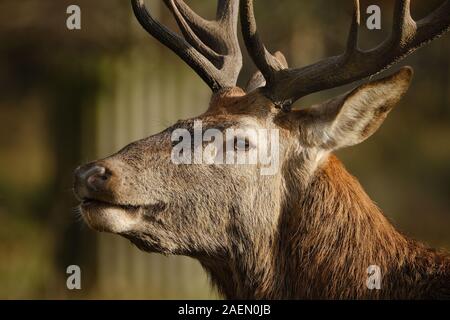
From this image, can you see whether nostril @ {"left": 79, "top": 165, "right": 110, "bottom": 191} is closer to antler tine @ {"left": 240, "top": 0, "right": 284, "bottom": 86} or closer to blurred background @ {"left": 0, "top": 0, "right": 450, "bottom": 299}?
antler tine @ {"left": 240, "top": 0, "right": 284, "bottom": 86}

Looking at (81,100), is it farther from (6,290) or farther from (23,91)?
(6,290)

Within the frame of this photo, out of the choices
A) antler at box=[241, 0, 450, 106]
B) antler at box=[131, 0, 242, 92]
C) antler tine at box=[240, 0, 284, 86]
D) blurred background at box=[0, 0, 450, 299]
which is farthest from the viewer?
blurred background at box=[0, 0, 450, 299]

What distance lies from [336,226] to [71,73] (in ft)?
26.2

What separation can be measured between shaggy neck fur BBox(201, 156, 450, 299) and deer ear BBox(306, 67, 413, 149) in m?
0.24

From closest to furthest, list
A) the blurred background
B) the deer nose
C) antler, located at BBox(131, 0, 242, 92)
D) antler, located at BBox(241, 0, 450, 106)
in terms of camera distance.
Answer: the deer nose
antler, located at BBox(241, 0, 450, 106)
antler, located at BBox(131, 0, 242, 92)
the blurred background

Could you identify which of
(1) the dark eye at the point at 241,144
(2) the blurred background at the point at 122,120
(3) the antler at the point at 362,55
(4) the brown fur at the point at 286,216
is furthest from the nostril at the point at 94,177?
(2) the blurred background at the point at 122,120

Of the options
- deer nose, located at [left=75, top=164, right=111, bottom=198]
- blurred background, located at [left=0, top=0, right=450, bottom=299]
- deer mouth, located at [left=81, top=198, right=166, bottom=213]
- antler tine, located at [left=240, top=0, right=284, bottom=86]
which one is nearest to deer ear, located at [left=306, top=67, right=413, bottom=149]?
antler tine, located at [left=240, top=0, right=284, bottom=86]

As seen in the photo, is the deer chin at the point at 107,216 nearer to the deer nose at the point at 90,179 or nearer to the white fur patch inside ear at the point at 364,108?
the deer nose at the point at 90,179

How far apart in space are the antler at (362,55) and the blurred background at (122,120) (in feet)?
18.5

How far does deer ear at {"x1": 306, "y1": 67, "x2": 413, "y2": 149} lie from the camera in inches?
198

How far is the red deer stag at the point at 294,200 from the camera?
16.6ft

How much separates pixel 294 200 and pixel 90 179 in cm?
121


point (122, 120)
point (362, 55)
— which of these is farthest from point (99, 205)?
point (122, 120)

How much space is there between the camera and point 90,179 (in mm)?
4844
